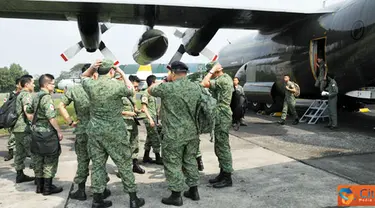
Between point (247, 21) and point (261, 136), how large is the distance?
15.7ft

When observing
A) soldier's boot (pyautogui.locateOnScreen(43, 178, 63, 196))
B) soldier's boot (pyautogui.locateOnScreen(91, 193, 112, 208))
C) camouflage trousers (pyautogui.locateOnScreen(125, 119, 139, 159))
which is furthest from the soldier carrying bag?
camouflage trousers (pyautogui.locateOnScreen(125, 119, 139, 159))

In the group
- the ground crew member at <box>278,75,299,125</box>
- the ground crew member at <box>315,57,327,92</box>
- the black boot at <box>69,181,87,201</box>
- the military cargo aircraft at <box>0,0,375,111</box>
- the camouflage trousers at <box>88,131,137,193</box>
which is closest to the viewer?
the camouflage trousers at <box>88,131,137,193</box>

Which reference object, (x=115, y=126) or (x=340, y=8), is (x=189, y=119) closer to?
(x=115, y=126)

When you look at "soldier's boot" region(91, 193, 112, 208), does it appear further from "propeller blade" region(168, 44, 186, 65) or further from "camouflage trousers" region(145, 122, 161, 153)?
"propeller blade" region(168, 44, 186, 65)

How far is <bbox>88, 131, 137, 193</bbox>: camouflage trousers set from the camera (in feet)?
13.2

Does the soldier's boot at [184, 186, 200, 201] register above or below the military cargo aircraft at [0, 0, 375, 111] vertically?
below

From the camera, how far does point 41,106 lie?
15.0ft

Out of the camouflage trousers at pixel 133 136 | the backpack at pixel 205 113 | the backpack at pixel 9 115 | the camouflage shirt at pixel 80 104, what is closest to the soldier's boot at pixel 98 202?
the camouflage shirt at pixel 80 104

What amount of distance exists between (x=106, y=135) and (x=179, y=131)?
0.96 meters

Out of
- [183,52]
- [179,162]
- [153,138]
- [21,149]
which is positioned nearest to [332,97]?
[183,52]

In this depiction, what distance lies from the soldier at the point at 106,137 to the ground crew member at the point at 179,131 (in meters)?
0.48

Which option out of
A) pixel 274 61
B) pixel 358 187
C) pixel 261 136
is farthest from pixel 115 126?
pixel 274 61

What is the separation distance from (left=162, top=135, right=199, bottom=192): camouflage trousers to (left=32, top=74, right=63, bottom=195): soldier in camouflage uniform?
1.71 metres

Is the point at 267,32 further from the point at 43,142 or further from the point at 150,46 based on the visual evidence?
the point at 43,142
